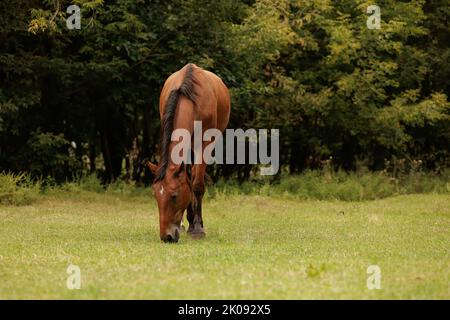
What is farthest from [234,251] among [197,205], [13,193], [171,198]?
[13,193]

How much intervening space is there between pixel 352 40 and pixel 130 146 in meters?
8.22

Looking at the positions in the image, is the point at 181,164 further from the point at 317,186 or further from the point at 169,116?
the point at 317,186

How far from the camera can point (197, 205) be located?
12203 millimetres

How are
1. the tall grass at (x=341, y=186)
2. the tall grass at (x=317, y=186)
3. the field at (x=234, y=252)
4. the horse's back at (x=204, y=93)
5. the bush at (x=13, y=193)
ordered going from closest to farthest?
the field at (x=234, y=252)
the horse's back at (x=204, y=93)
the bush at (x=13, y=193)
the tall grass at (x=317, y=186)
the tall grass at (x=341, y=186)

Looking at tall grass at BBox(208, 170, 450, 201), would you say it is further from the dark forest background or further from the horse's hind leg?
the horse's hind leg

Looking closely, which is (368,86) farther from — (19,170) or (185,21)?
(19,170)

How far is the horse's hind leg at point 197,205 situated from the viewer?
11.9m

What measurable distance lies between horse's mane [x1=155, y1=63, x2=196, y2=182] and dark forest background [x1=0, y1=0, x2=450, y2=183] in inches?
308

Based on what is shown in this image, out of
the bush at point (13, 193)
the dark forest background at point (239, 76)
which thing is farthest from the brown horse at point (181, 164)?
the dark forest background at point (239, 76)

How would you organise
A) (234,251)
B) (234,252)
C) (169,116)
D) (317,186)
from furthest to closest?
(317,186) < (169,116) < (234,251) < (234,252)

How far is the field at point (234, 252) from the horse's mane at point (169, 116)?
1096 mm

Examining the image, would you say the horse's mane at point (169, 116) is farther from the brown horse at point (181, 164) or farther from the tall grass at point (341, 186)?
the tall grass at point (341, 186)

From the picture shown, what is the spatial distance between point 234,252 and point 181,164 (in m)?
1.58
